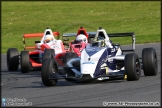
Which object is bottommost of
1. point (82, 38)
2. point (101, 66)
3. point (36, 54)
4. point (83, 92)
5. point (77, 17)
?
point (83, 92)

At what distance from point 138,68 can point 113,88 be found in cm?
150

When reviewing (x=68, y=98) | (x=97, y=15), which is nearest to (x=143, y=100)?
(x=68, y=98)

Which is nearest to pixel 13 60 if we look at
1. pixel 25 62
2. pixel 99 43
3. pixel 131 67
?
pixel 25 62

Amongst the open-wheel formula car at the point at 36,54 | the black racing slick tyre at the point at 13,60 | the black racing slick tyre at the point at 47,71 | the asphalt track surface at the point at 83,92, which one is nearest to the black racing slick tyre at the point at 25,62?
the open-wheel formula car at the point at 36,54

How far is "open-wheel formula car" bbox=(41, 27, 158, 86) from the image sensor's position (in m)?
14.5

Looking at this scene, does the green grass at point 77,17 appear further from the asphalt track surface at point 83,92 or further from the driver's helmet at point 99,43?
the asphalt track surface at point 83,92

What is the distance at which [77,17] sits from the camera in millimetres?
44344

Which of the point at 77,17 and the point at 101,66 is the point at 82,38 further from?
the point at 77,17

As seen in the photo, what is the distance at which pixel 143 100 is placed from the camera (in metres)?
11.7

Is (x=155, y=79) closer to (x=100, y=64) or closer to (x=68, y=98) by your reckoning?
(x=100, y=64)

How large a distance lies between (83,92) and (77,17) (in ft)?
102

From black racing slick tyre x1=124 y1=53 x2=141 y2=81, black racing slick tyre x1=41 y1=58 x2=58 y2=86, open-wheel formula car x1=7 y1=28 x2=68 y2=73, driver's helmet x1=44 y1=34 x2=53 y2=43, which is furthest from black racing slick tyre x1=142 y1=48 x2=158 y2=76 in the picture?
driver's helmet x1=44 y1=34 x2=53 y2=43

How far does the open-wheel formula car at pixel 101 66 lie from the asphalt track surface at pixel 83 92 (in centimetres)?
19

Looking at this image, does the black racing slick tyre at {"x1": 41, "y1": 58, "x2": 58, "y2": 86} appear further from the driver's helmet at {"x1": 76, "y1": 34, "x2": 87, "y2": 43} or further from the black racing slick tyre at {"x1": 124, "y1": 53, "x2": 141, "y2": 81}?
the driver's helmet at {"x1": 76, "y1": 34, "x2": 87, "y2": 43}
